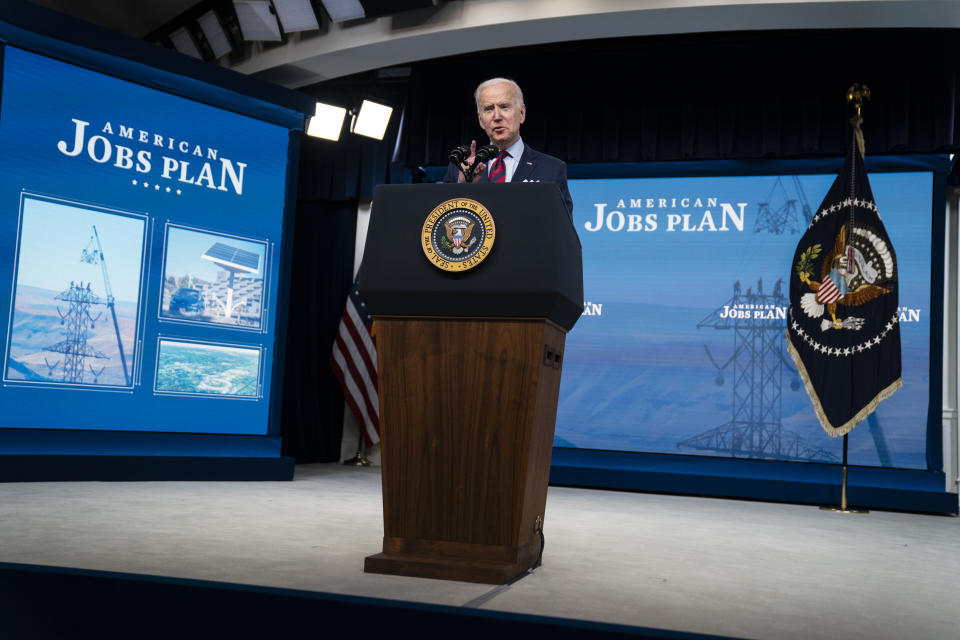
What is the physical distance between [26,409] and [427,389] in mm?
3089

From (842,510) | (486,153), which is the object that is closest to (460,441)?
(486,153)

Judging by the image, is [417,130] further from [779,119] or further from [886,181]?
[886,181]

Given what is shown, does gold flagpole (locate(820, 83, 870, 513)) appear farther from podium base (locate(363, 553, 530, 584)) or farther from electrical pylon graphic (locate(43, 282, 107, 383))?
electrical pylon graphic (locate(43, 282, 107, 383))

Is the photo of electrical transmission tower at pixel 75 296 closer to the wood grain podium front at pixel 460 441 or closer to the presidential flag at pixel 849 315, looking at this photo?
the wood grain podium front at pixel 460 441

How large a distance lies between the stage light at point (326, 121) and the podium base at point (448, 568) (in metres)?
3.92

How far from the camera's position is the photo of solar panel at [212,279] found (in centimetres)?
500

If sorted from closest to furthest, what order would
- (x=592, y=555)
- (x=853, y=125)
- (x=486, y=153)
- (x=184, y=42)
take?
1. (x=486, y=153)
2. (x=592, y=555)
3. (x=853, y=125)
4. (x=184, y=42)

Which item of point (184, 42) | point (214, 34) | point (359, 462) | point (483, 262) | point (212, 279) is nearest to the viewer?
point (483, 262)

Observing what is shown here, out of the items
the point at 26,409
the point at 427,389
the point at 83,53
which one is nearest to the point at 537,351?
the point at 427,389

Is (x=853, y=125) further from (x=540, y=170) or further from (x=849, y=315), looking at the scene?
(x=540, y=170)

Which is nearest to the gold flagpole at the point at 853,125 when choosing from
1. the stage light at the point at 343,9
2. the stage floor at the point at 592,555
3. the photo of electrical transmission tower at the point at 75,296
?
the stage floor at the point at 592,555

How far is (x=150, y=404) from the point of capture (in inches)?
193

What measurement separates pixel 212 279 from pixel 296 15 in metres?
1.90

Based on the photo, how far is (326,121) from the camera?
18.7ft
